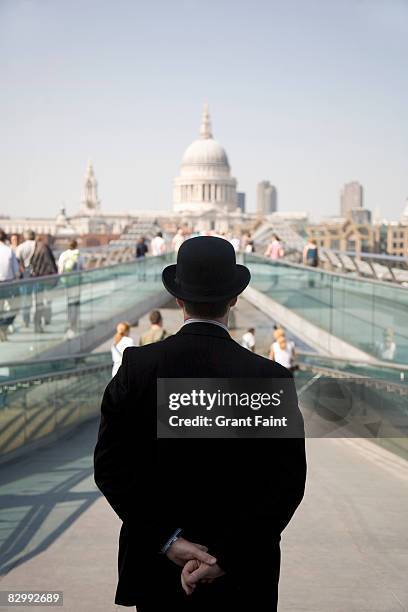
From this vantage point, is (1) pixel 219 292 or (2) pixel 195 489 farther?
(1) pixel 219 292

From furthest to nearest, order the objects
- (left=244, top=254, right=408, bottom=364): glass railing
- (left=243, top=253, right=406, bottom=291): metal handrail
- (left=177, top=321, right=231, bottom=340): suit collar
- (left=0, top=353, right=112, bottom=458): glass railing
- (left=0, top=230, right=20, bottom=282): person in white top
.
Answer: (left=243, top=253, right=406, bottom=291): metal handrail
(left=0, top=230, right=20, bottom=282): person in white top
(left=244, top=254, right=408, bottom=364): glass railing
(left=0, top=353, right=112, bottom=458): glass railing
(left=177, top=321, right=231, bottom=340): suit collar

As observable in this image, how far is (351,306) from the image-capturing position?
503 inches

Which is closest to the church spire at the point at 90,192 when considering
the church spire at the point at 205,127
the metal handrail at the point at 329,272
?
the church spire at the point at 205,127

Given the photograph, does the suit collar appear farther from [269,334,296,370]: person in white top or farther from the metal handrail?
the metal handrail

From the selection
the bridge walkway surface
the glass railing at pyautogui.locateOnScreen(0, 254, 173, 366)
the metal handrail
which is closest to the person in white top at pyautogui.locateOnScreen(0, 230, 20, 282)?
the glass railing at pyautogui.locateOnScreen(0, 254, 173, 366)

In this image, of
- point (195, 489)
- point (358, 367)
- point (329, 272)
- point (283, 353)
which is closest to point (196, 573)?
point (195, 489)

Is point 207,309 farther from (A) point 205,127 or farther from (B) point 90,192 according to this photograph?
(B) point 90,192

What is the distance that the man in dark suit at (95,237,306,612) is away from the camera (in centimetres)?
258

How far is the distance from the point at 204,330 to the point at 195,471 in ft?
1.21

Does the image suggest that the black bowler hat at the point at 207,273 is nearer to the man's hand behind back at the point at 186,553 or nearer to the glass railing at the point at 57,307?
the man's hand behind back at the point at 186,553

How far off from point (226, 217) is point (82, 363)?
125m

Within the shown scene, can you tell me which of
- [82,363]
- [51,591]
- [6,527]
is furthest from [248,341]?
[51,591]

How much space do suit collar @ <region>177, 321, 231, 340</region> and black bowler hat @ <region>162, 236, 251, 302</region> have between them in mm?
69

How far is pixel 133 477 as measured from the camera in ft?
8.58
